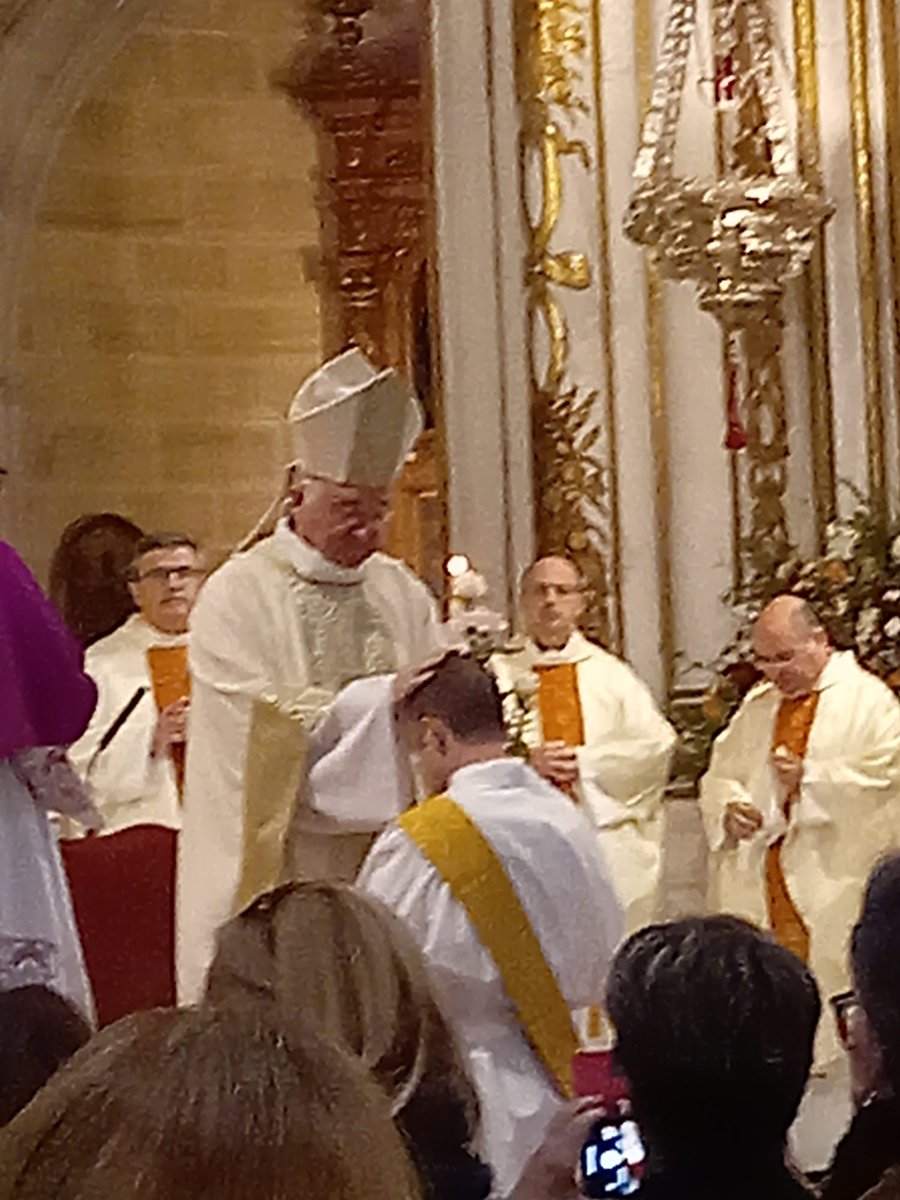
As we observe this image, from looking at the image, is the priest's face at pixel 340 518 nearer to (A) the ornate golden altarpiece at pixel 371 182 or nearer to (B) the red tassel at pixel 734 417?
(B) the red tassel at pixel 734 417

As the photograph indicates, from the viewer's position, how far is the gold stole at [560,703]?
808 centimetres

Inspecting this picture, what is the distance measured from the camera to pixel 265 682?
566cm

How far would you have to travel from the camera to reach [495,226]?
8656 millimetres

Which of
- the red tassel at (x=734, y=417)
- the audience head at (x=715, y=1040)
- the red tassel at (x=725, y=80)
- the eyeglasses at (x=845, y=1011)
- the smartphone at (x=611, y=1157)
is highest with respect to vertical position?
the red tassel at (x=725, y=80)

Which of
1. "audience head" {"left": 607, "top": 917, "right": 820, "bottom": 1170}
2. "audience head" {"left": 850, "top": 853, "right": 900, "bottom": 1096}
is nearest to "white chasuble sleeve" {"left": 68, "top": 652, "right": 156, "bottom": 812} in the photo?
"audience head" {"left": 850, "top": 853, "right": 900, "bottom": 1096}

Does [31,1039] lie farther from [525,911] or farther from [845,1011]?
[525,911]

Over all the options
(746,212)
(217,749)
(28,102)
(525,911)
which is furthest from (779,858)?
(28,102)

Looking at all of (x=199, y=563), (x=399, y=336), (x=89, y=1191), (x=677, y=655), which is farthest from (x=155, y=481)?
(x=89, y=1191)

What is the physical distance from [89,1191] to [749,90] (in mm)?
7193

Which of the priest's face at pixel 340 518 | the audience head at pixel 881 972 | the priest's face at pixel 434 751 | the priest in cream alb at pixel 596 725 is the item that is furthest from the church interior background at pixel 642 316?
the audience head at pixel 881 972

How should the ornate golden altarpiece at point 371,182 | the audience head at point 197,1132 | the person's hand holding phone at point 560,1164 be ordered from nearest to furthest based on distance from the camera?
the audience head at point 197,1132, the person's hand holding phone at point 560,1164, the ornate golden altarpiece at point 371,182

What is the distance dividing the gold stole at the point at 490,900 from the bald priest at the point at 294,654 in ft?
4.10

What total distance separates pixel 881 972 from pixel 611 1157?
0.39 metres

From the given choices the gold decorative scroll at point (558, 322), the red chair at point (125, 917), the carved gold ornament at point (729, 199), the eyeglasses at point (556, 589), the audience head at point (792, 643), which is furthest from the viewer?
the gold decorative scroll at point (558, 322)
